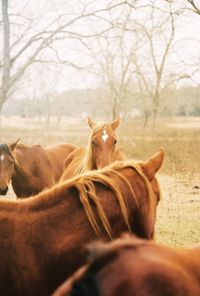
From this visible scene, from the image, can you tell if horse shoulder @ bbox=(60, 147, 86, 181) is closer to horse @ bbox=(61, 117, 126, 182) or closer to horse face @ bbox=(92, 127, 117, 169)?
horse @ bbox=(61, 117, 126, 182)

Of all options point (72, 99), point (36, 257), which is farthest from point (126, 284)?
point (72, 99)

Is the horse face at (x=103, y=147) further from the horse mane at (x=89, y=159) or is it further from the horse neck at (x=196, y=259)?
the horse neck at (x=196, y=259)

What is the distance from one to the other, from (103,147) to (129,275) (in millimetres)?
5318

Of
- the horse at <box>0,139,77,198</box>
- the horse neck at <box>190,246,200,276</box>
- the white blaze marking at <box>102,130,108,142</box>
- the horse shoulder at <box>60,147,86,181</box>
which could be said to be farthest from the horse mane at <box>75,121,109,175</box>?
the horse neck at <box>190,246,200,276</box>

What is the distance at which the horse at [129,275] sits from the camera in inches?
47.6

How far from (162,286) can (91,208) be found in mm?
1174

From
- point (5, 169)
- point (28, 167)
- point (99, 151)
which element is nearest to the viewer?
point (99, 151)

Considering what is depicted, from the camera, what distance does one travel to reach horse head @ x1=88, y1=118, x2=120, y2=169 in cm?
637

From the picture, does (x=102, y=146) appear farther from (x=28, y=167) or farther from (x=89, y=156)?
(x=28, y=167)

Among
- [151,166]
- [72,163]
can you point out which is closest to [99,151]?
[72,163]

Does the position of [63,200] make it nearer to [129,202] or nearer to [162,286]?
[129,202]

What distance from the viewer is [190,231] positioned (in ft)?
24.8

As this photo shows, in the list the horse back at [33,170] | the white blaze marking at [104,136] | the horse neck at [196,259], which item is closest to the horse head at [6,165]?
the horse back at [33,170]

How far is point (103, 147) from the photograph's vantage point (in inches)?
257
